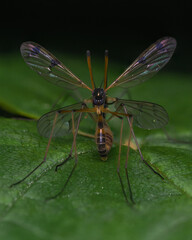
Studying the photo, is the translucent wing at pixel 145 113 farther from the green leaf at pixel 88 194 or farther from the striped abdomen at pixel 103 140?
the striped abdomen at pixel 103 140

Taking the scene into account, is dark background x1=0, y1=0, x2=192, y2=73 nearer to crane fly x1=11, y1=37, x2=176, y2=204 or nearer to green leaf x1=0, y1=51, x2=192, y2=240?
green leaf x1=0, y1=51, x2=192, y2=240

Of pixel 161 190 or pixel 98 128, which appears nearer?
pixel 161 190

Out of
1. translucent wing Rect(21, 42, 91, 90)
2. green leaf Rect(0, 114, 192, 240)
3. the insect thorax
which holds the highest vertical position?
translucent wing Rect(21, 42, 91, 90)

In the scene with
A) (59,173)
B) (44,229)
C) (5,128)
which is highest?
(5,128)

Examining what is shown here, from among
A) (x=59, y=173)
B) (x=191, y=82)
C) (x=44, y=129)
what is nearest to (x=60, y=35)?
(x=191, y=82)

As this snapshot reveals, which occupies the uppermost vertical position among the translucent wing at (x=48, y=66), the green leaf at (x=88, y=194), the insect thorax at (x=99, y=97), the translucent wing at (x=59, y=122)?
the translucent wing at (x=48, y=66)

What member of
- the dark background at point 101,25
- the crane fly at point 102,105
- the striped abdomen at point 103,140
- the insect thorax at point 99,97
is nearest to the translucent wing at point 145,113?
the crane fly at point 102,105

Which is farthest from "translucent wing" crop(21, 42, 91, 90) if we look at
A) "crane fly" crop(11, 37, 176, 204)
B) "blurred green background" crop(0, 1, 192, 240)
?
"blurred green background" crop(0, 1, 192, 240)

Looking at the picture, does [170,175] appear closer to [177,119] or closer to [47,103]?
[177,119]
